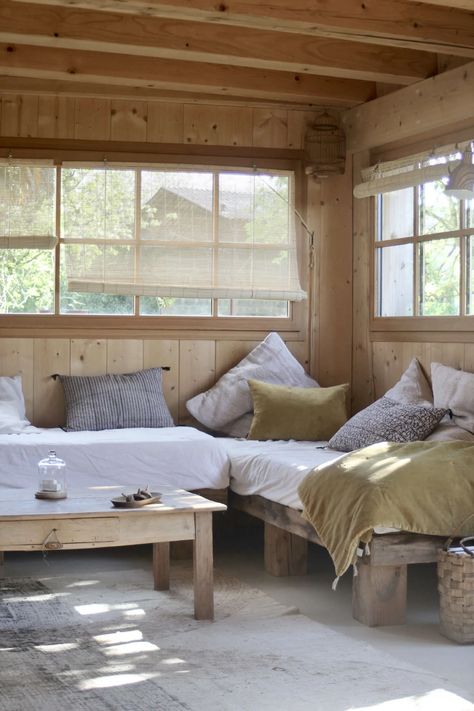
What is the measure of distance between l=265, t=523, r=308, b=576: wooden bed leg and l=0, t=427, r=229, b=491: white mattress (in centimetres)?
48

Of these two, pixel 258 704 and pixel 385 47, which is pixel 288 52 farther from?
pixel 258 704

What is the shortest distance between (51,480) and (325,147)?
3003mm

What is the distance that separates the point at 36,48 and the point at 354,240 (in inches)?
86.5

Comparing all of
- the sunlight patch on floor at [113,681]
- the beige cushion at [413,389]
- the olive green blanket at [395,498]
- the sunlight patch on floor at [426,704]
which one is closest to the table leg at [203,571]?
the olive green blanket at [395,498]

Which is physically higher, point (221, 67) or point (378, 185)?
point (221, 67)

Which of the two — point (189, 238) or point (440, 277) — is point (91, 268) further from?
point (440, 277)

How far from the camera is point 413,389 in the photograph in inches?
215

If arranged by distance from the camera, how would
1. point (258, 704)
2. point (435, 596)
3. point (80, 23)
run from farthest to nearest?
point (80, 23), point (435, 596), point (258, 704)

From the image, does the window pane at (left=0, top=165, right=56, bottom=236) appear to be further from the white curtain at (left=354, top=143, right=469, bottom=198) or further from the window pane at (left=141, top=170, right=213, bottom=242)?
the white curtain at (left=354, top=143, right=469, bottom=198)

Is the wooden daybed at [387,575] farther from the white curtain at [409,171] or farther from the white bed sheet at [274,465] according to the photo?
the white curtain at [409,171]

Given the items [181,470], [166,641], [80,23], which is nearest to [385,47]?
[80,23]

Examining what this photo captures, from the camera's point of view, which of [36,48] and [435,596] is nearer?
[435,596]

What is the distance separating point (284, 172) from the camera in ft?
20.9

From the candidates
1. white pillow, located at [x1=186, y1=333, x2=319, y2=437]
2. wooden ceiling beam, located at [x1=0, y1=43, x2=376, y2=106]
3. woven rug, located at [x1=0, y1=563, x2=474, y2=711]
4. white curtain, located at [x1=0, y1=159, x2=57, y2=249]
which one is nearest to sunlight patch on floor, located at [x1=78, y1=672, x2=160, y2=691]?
woven rug, located at [x1=0, y1=563, x2=474, y2=711]
